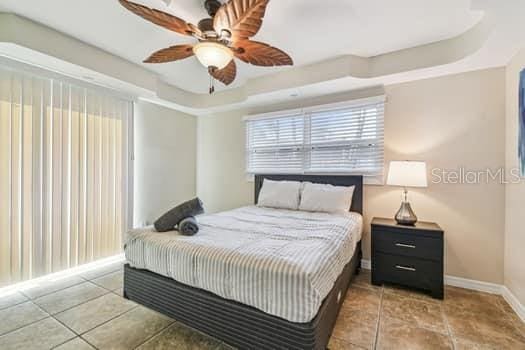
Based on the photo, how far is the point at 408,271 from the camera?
2.46m

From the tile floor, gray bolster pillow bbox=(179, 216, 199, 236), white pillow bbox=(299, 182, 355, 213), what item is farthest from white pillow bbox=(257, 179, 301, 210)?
gray bolster pillow bbox=(179, 216, 199, 236)

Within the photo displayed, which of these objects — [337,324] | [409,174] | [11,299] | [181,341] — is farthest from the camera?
[409,174]

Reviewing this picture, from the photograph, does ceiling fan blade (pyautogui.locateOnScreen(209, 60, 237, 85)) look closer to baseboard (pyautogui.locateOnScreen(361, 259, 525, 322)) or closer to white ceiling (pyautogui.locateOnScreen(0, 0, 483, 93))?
white ceiling (pyautogui.locateOnScreen(0, 0, 483, 93))

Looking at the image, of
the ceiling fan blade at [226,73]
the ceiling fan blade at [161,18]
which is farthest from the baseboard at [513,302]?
the ceiling fan blade at [161,18]

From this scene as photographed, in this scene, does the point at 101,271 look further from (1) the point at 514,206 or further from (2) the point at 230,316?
(1) the point at 514,206

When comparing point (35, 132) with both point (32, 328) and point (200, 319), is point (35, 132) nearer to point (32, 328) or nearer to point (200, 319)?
point (32, 328)

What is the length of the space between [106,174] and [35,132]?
881 mm

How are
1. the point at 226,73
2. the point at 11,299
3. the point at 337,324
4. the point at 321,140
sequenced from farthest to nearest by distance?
the point at 321,140
the point at 226,73
the point at 11,299
the point at 337,324

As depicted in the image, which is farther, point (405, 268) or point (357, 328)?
point (405, 268)

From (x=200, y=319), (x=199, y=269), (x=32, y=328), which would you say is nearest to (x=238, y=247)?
(x=199, y=269)

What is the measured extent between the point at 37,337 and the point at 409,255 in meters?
3.30

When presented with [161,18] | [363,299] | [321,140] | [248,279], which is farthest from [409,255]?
[161,18]

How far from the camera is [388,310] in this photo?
6.99ft

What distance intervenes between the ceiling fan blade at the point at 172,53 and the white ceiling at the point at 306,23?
28 cm
